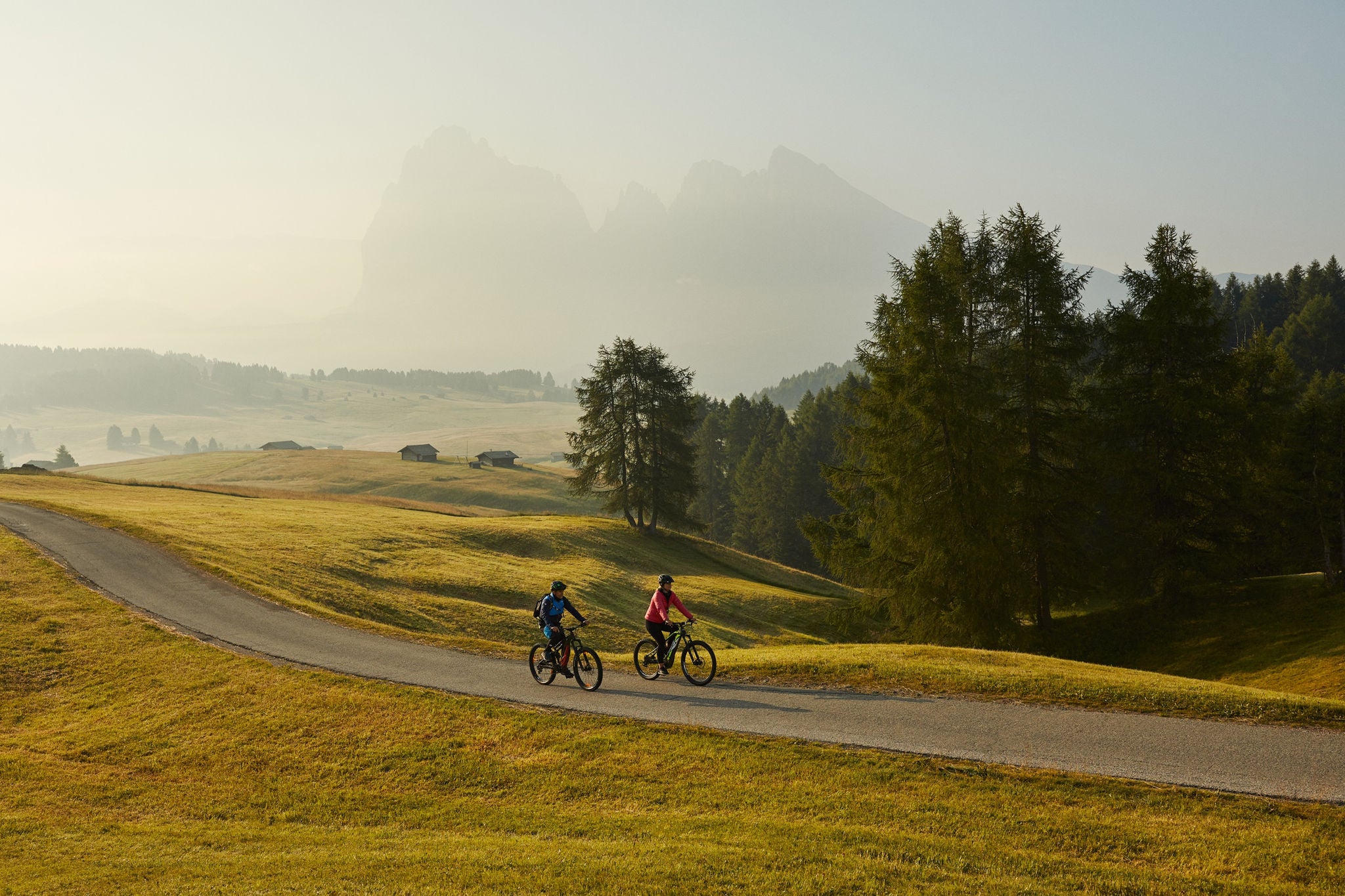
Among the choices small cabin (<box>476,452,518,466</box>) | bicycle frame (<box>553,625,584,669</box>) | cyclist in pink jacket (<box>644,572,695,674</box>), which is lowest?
bicycle frame (<box>553,625,584,669</box>)

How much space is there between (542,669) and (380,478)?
369ft

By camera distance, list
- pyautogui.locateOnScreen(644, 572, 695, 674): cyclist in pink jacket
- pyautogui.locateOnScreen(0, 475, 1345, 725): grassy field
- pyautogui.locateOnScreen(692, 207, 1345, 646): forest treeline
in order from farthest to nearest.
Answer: pyautogui.locateOnScreen(692, 207, 1345, 646): forest treeline < pyautogui.locateOnScreen(644, 572, 695, 674): cyclist in pink jacket < pyautogui.locateOnScreen(0, 475, 1345, 725): grassy field

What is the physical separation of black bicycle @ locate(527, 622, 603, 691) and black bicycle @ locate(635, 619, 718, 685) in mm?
1097

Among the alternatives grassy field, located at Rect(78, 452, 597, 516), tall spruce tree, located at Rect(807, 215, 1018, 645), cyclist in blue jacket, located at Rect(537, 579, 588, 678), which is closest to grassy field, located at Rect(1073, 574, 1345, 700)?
tall spruce tree, located at Rect(807, 215, 1018, 645)

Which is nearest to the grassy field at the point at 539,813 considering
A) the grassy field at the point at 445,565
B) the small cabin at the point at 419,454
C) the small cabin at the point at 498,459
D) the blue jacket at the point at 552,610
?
the blue jacket at the point at 552,610

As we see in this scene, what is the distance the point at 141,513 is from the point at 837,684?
39.7 m

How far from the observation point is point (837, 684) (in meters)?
17.9

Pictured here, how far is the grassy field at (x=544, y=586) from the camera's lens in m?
17.1

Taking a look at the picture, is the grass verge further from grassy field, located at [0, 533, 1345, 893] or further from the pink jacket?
grassy field, located at [0, 533, 1345, 893]

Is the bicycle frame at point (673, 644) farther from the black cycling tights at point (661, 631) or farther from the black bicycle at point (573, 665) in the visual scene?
the black bicycle at point (573, 665)

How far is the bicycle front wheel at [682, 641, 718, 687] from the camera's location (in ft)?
59.3

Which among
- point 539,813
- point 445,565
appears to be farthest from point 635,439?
point 539,813

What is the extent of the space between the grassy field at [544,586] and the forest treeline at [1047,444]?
24.9ft

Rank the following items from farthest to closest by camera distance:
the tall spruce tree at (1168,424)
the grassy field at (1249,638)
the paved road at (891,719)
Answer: the tall spruce tree at (1168,424), the grassy field at (1249,638), the paved road at (891,719)
